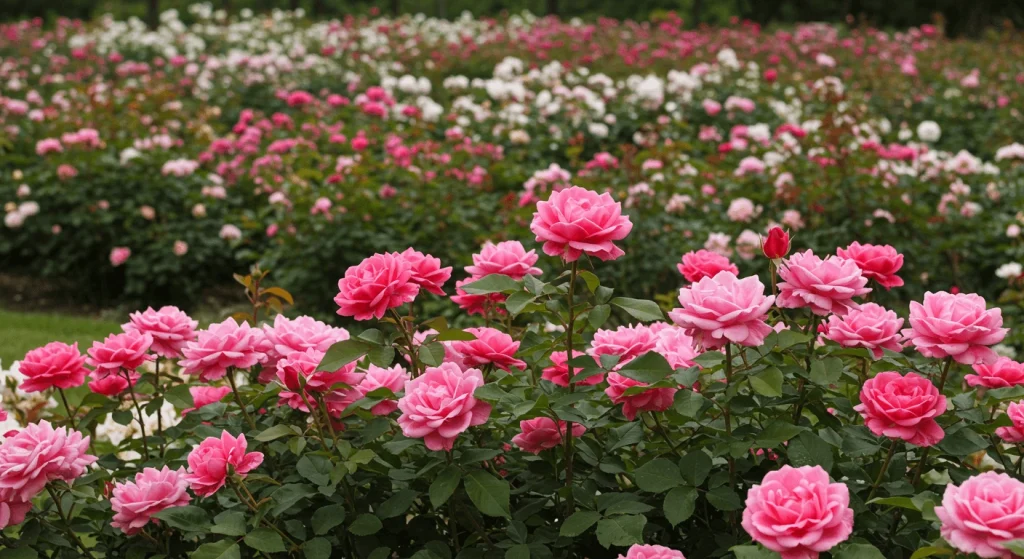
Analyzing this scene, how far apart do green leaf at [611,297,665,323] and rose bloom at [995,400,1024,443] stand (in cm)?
61

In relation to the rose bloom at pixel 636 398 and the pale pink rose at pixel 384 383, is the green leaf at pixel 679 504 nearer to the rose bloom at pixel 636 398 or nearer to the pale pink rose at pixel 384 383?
the rose bloom at pixel 636 398

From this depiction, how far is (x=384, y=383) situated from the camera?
1.80m

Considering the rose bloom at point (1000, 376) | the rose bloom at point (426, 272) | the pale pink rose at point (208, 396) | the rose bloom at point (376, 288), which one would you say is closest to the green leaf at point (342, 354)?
the rose bloom at point (376, 288)

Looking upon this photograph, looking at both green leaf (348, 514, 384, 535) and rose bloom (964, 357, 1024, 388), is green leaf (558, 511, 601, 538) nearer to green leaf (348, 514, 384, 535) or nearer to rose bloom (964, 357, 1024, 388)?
green leaf (348, 514, 384, 535)

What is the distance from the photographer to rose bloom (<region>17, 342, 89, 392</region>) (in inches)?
80.0

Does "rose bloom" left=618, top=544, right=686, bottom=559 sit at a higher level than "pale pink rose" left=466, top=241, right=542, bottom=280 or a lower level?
lower

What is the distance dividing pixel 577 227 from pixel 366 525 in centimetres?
63

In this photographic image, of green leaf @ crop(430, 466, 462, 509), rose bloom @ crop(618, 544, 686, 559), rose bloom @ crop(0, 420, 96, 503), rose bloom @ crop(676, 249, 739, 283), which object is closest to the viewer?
rose bloom @ crop(618, 544, 686, 559)

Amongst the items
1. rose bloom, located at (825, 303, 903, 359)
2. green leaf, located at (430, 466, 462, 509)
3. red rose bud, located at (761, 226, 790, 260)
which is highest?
red rose bud, located at (761, 226, 790, 260)

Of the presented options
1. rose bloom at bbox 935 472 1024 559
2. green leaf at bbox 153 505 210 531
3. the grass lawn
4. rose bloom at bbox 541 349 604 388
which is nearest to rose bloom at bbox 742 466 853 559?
rose bloom at bbox 935 472 1024 559

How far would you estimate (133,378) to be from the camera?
2191mm

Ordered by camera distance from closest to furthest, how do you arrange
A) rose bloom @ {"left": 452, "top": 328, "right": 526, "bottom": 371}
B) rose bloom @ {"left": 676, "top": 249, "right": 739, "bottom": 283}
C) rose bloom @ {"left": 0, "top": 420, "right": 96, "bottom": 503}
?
rose bloom @ {"left": 0, "top": 420, "right": 96, "bottom": 503}, rose bloom @ {"left": 452, "top": 328, "right": 526, "bottom": 371}, rose bloom @ {"left": 676, "top": 249, "right": 739, "bottom": 283}

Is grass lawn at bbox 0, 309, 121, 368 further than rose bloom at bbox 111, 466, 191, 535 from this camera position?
Yes

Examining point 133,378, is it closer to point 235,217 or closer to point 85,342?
point 85,342
